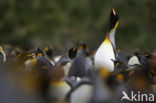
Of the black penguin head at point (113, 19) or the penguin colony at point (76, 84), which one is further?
the black penguin head at point (113, 19)

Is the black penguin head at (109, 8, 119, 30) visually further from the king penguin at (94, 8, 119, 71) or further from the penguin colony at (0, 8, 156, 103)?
the penguin colony at (0, 8, 156, 103)

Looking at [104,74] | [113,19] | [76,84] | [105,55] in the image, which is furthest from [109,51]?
[104,74]

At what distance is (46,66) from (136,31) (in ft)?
12.6

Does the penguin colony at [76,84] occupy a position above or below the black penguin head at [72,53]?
below

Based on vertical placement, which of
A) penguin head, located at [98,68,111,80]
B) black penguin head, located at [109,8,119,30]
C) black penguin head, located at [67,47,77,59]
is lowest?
penguin head, located at [98,68,111,80]

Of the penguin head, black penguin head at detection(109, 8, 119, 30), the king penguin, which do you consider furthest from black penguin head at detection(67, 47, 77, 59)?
the penguin head

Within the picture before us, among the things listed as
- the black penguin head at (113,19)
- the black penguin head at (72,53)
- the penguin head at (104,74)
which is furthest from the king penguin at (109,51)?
the penguin head at (104,74)

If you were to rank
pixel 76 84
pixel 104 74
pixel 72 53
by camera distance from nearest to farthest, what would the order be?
1. pixel 104 74
2. pixel 76 84
3. pixel 72 53

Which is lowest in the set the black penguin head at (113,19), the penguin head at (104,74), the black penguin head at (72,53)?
the penguin head at (104,74)

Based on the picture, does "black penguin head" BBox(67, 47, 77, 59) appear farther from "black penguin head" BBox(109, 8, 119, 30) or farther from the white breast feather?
"black penguin head" BBox(109, 8, 119, 30)

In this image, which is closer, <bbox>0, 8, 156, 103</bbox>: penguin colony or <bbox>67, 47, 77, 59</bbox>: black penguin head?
<bbox>0, 8, 156, 103</bbox>: penguin colony

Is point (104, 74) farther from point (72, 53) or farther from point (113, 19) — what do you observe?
point (113, 19)

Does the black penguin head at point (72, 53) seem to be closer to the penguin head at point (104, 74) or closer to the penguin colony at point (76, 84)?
the penguin colony at point (76, 84)

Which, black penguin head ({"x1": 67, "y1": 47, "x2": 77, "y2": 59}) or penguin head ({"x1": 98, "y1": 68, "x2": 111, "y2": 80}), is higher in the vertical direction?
black penguin head ({"x1": 67, "y1": 47, "x2": 77, "y2": 59})
